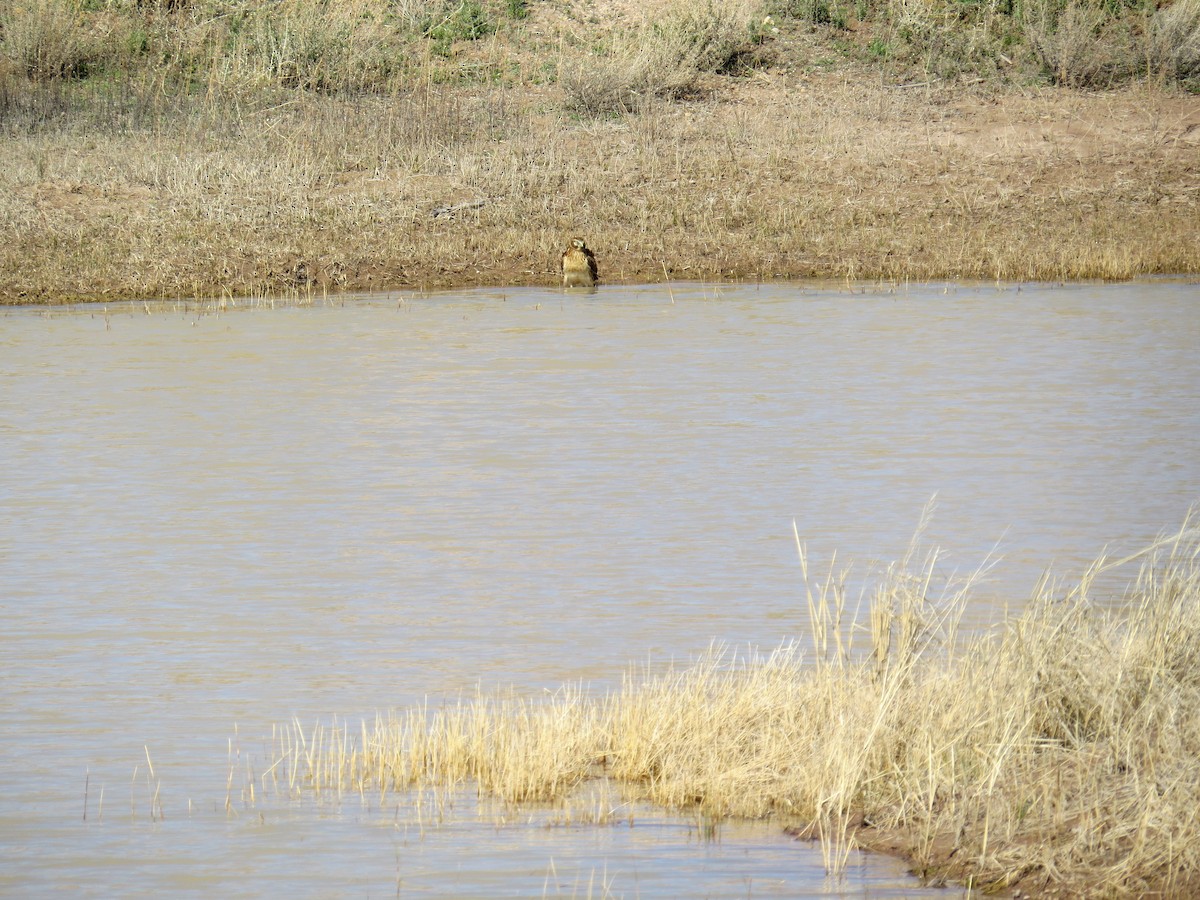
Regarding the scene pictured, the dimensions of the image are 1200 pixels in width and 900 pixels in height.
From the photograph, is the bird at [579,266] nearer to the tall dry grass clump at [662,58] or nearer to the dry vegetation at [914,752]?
the tall dry grass clump at [662,58]

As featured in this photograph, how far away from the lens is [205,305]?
19984 millimetres

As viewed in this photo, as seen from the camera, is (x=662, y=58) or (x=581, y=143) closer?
(x=581, y=143)

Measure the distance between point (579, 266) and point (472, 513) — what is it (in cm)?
986

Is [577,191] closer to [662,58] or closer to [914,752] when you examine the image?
[662,58]

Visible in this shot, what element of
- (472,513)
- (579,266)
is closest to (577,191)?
(579,266)

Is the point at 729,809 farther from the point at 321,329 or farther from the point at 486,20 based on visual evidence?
the point at 486,20

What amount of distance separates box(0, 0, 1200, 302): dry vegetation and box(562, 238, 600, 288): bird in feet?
2.38

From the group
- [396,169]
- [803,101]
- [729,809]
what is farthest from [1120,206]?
[729,809]

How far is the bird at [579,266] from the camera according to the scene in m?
20.2

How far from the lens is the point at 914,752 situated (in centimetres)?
565

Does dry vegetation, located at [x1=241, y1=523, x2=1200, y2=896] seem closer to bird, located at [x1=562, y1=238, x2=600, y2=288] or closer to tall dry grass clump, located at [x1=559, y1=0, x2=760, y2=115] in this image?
bird, located at [x1=562, y1=238, x2=600, y2=288]

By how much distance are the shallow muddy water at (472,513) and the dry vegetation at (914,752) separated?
0.58 ft

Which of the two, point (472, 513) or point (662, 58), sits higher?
point (662, 58)

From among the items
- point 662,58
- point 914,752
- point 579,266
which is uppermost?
point 662,58
